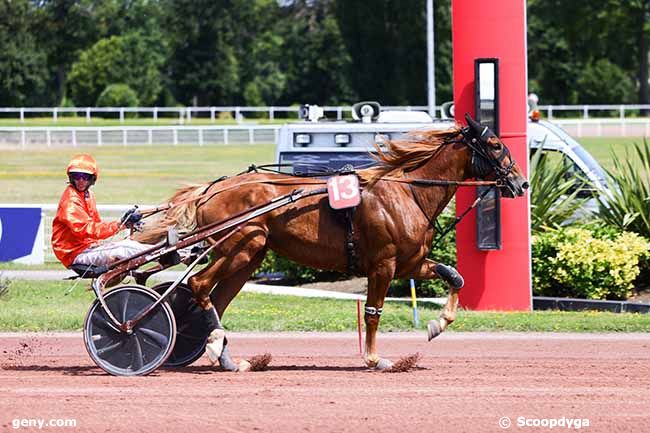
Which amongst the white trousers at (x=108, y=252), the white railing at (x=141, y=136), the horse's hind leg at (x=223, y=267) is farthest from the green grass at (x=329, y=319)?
the white railing at (x=141, y=136)

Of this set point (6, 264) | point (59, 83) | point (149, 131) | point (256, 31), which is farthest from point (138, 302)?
point (256, 31)

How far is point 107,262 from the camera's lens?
357 inches

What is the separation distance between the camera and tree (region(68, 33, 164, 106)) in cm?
6372

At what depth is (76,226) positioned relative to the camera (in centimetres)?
895

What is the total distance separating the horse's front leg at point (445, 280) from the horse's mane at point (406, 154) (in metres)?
0.78

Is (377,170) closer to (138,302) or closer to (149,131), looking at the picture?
(138,302)

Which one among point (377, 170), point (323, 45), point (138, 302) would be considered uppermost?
point (323, 45)

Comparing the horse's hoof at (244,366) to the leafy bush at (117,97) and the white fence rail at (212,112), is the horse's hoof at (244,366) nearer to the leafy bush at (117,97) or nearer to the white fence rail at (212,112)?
the white fence rail at (212,112)

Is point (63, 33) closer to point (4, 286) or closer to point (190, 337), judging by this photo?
point (4, 286)

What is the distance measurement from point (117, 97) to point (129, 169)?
24915 millimetres

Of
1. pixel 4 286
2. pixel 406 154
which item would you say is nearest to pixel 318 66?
pixel 4 286

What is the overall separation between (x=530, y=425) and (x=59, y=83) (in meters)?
64.3

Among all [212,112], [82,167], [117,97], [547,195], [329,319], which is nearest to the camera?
[82,167]

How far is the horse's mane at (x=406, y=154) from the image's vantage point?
949 cm
